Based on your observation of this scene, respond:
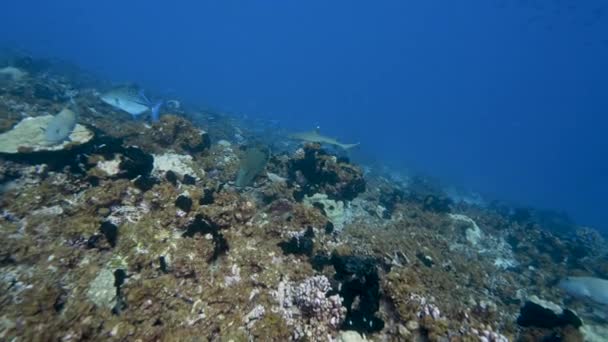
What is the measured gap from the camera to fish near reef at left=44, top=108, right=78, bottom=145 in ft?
20.4

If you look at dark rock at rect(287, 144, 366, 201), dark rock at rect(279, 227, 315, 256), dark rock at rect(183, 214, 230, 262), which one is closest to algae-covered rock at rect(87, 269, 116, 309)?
dark rock at rect(183, 214, 230, 262)

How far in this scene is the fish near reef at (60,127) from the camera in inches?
245

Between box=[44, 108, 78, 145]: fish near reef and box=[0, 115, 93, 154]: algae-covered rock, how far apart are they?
179 millimetres

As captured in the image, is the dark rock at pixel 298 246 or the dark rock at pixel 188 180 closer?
the dark rock at pixel 298 246

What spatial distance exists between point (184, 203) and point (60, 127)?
3.09 metres

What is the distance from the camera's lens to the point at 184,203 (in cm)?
577

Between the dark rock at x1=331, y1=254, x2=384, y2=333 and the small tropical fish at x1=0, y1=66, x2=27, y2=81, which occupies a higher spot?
the dark rock at x1=331, y1=254, x2=384, y2=333

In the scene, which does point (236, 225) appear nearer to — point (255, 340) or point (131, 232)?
point (131, 232)

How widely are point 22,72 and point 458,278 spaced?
78.0 ft

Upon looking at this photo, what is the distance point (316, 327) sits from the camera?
4.31 metres

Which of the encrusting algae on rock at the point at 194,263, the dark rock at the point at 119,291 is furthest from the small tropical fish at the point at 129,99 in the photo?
the dark rock at the point at 119,291

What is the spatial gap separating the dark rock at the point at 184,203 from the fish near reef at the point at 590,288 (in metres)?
9.81

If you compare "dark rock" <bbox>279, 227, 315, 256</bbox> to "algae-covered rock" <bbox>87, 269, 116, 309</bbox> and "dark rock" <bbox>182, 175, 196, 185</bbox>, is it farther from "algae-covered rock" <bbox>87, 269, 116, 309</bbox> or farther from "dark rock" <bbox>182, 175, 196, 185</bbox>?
"dark rock" <bbox>182, 175, 196, 185</bbox>

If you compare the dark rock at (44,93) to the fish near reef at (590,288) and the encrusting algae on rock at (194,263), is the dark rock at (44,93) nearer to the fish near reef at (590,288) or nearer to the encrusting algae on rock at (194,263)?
the encrusting algae on rock at (194,263)
